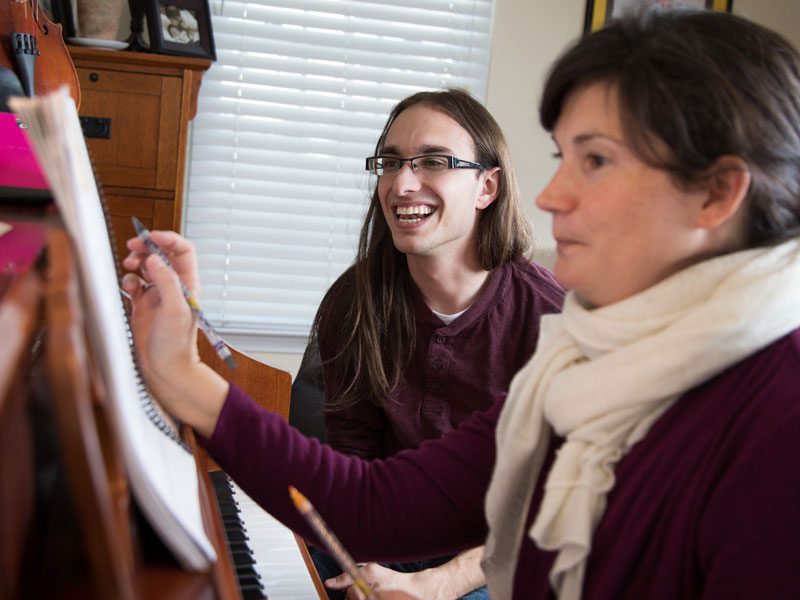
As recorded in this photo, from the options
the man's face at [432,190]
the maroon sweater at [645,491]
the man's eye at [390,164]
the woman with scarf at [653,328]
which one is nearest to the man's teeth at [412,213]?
the man's face at [432,190]

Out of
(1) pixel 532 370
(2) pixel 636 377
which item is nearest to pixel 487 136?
(1) pixel 532 370

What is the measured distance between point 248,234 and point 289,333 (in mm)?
386

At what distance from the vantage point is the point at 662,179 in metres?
0.99

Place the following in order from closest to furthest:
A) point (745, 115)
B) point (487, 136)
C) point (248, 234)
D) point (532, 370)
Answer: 1. point (745, 115)
2. point (532, 370)
3. point (487, 136)
4. point (248, 234)

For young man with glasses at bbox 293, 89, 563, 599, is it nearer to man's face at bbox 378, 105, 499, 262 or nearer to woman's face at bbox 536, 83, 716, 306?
man's face at bbox 378, 105, 499, 262

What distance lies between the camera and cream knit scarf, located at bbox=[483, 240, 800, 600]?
3.09 ft

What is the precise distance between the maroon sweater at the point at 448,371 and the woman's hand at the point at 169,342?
94 cm

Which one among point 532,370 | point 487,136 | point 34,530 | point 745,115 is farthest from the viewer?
point 487,136

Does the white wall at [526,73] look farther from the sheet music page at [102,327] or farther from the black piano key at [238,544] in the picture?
the sheet music page at [102,327]

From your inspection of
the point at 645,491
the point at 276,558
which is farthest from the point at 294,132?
the point at 645,491

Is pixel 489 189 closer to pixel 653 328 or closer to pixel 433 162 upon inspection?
pixel 433 162

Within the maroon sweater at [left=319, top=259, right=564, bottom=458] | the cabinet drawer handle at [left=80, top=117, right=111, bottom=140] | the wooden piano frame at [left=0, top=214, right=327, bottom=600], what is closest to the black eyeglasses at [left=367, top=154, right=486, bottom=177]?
the maroon sweater at [left=319, top=259, right=564, bottom=458]

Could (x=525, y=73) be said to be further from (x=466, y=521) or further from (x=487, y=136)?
(x=466, y=521)

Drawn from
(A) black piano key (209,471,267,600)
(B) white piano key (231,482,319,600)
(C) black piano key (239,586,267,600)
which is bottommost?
(B) white piano key (231,482,319,600)
